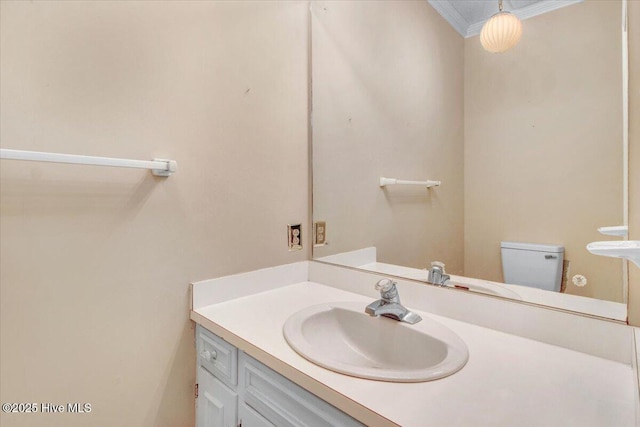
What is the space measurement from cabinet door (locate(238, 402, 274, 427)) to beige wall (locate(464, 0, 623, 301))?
718 mm

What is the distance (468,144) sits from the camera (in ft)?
3.22

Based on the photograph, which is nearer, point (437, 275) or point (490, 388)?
point (490, 388)

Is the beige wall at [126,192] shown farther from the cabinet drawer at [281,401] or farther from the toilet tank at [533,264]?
the toilet tank at [533,264]

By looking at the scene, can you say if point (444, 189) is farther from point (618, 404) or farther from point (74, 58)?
point (74, 58)

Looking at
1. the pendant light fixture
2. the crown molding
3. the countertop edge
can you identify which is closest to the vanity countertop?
the countertop edge

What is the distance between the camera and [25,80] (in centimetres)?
72

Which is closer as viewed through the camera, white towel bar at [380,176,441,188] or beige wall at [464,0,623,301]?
beige wall at [464,0,623,301]

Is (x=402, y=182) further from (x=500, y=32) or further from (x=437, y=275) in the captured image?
(x=500, y=32)

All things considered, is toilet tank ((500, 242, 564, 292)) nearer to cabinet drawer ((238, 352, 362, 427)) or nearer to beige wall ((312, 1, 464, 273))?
beige wall ((312, 1, 464, 273))

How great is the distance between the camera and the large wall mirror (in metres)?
0.76

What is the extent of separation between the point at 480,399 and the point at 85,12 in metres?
1.26

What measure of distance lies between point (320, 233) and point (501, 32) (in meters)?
0.93

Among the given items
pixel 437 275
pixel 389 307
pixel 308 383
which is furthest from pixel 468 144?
pixel 308 383

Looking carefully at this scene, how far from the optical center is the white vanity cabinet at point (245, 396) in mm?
660
